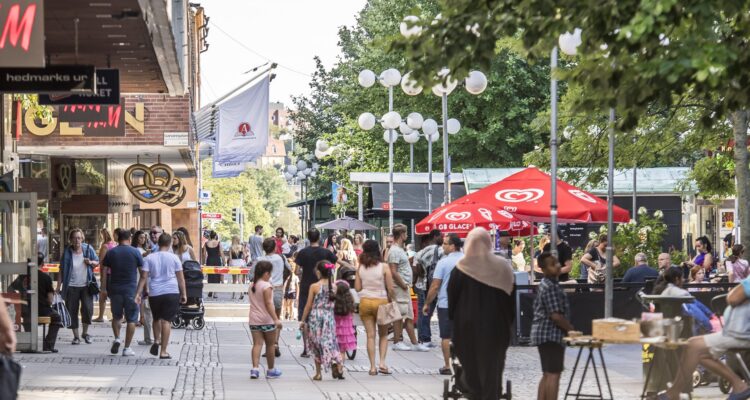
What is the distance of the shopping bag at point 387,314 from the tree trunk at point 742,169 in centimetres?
980

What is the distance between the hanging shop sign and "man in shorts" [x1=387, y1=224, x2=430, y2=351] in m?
5.50

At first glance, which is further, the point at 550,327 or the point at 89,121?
the point at 89,121

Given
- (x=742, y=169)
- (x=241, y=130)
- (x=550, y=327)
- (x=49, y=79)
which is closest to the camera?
(x=550, y=327)

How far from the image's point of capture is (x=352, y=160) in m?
60.9

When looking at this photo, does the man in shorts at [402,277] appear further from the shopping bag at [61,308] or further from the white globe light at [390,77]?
the white globe light at [390,77]

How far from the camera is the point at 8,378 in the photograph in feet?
25.3

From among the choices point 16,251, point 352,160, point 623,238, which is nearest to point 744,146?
point 623,238

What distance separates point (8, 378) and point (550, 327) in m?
5.60

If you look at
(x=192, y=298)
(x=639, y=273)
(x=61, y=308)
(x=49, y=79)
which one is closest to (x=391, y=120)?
(x=192, y=298)

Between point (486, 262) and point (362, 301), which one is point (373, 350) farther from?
point (486, 262)

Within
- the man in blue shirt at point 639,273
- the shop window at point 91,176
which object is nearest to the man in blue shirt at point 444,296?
the man in blue shirt at point 639,273

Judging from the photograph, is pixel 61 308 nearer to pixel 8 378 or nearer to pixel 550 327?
pixel 550 327

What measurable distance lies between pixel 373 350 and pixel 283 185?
171 m

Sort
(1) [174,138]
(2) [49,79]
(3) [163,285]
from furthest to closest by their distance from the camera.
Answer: (1) [174,138] < (3) [163,285] < (2) [49,79]
